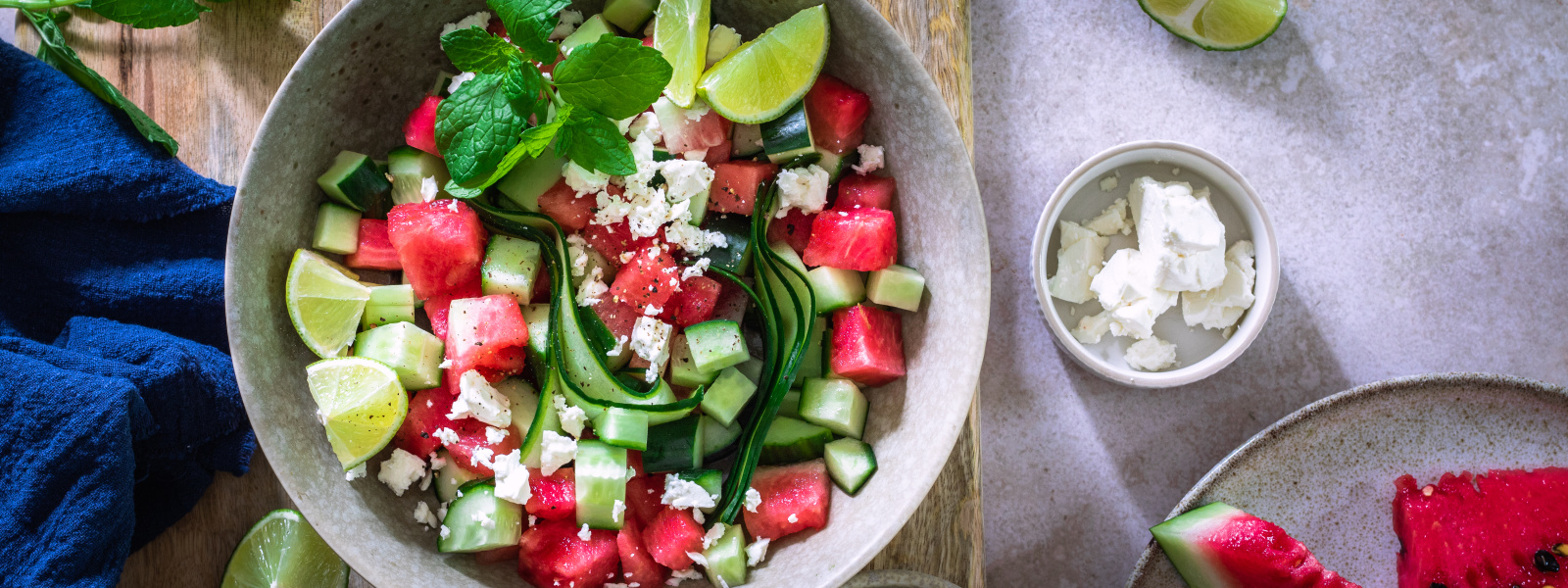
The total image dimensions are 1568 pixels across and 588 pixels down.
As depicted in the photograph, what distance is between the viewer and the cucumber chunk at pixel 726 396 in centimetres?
193

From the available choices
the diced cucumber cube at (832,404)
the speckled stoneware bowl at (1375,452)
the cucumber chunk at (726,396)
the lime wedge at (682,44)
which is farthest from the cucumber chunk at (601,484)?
the speckled stoneware bowl at (1375,452)

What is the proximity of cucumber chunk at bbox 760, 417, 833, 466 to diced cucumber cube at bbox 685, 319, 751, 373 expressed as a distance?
210mm

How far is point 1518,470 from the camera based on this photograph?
2363mm

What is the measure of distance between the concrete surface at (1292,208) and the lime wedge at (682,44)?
39.0 inches

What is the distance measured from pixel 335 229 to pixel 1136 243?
2.02 meters

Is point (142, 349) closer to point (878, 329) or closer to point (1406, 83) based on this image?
point (878, 329)

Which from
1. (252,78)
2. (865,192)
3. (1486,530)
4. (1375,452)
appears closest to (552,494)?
(865,192)

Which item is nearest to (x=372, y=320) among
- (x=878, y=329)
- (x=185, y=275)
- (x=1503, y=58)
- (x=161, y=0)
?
(x=185, y=275)

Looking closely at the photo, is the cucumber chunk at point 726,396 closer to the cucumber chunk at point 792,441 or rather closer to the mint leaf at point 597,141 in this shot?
the cucumber chunk at point 792,441

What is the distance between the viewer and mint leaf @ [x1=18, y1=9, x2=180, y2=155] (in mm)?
2020

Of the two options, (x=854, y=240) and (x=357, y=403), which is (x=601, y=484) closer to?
(x=357, y=403)

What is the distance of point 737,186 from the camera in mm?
1975

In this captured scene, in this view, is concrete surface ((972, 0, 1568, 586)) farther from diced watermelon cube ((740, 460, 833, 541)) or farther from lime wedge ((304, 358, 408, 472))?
lime wedge ((304, 358, 408, 472))

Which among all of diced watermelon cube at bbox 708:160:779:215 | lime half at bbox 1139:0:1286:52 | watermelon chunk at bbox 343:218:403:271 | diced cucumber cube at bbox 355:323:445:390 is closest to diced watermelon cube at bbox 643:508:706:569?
diced cucumber cube at bbox 355:323:445:390
